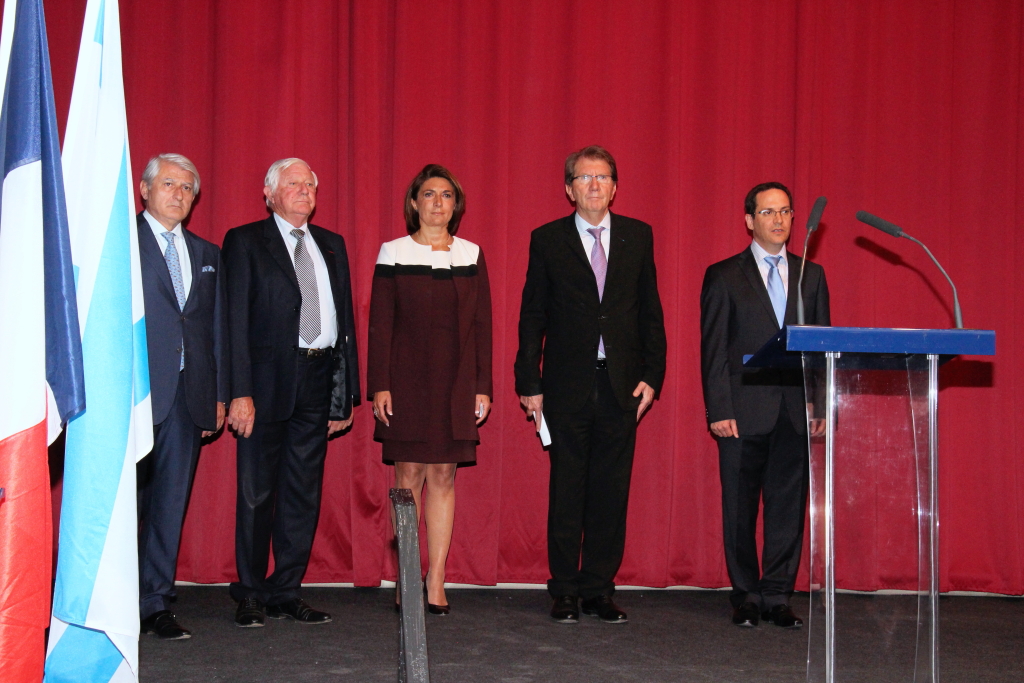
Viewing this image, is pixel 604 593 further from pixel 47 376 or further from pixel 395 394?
pixel 47 376

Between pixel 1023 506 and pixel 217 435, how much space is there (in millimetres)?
3775

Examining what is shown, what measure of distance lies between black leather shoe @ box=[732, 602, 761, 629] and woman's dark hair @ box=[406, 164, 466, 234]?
1.96 m

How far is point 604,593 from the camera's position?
3.62 meters

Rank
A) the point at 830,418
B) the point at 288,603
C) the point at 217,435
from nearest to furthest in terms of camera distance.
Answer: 1. the point at 830,418
2. the point at 288,603
3. the point at 217,435

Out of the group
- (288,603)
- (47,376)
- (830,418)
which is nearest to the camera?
(47,376)

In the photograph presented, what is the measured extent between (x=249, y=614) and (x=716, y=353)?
212 centimetres

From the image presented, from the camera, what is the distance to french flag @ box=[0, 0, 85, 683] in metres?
1.77

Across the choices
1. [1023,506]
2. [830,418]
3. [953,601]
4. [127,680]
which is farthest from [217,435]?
[1023,506]

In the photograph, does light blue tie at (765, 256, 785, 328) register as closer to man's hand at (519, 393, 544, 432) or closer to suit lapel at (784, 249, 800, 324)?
suit lapel at (784, 249, 800, 324)

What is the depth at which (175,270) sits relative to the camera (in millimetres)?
3385

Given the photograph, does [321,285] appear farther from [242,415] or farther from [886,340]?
[886,340]

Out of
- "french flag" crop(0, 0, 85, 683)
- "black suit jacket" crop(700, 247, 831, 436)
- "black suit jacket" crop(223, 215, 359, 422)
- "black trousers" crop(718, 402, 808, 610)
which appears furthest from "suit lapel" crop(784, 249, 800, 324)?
"french flag" crop(0, 0, 85, 683)

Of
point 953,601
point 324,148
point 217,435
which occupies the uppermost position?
point 324,148

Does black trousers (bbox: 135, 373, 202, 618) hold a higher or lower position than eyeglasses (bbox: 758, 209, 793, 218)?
lower
